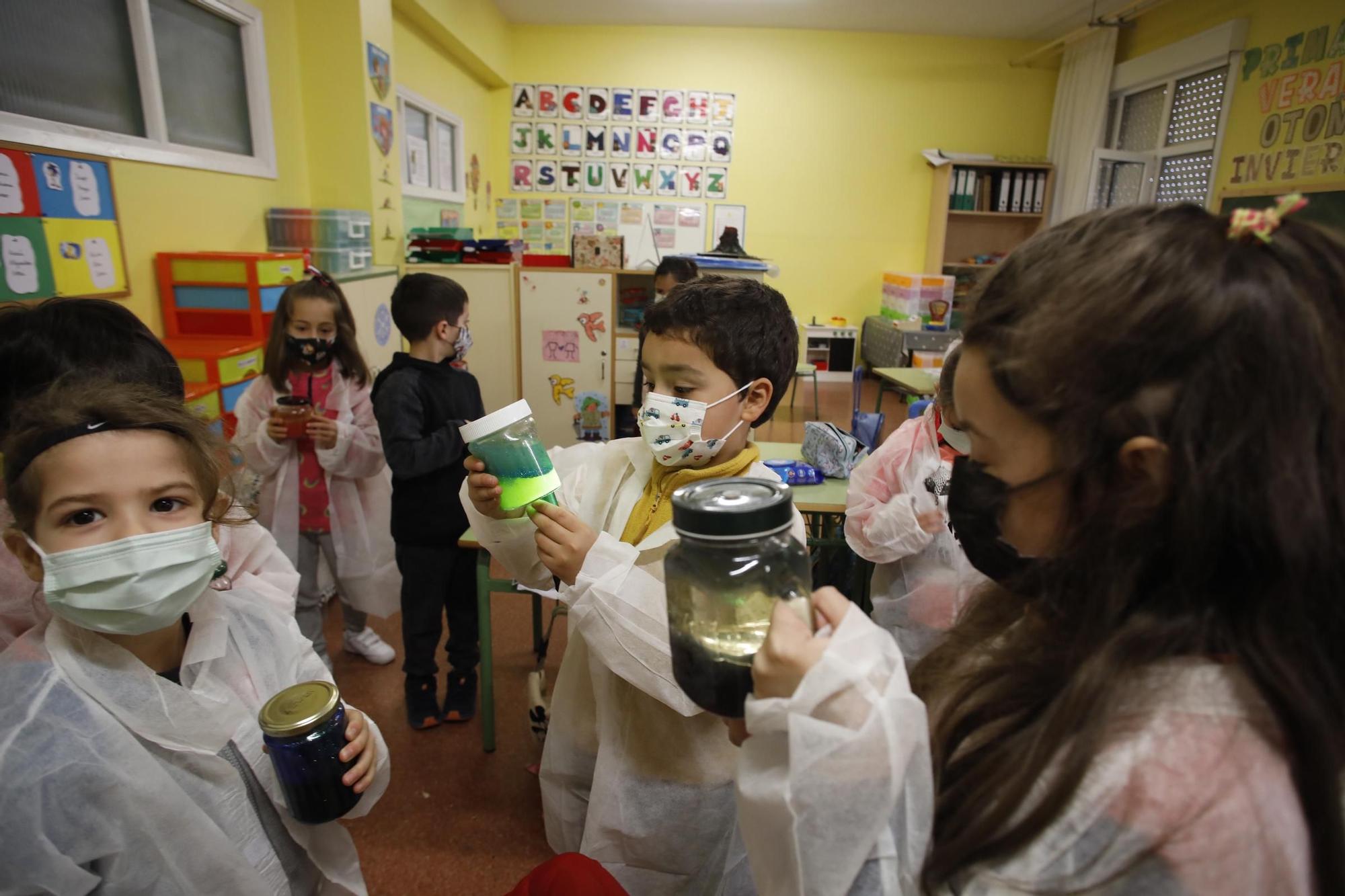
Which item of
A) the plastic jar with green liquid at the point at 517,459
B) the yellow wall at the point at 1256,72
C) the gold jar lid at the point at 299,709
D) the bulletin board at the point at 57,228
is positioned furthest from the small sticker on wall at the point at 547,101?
the gold jar lid at the point at 299,709

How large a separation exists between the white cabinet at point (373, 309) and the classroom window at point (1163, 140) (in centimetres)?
511

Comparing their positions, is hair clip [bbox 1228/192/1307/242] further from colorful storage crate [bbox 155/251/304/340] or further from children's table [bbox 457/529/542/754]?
colorful storage crate [bbox 155/251/304/340]

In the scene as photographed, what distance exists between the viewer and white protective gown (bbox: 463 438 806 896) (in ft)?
3.30

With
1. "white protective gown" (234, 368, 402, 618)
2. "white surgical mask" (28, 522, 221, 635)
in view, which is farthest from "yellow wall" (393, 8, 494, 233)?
"white surgical mask" (28, 522, 221, 635)

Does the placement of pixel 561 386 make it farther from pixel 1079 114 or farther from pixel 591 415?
pixel 1079 114

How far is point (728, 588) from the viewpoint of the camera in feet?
2.17

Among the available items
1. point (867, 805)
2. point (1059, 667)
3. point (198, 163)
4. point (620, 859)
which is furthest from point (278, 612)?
point (198, 163)

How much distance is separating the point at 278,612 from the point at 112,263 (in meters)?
1.91

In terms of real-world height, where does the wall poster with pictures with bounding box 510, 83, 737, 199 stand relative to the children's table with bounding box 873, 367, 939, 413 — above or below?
above

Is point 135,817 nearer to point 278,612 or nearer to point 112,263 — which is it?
point 278,612

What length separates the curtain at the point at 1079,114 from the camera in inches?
238

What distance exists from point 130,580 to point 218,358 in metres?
1.76

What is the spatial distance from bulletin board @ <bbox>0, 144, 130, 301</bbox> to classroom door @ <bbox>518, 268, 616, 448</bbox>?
2342 millimetres

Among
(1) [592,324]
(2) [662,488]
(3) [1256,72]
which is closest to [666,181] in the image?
(1) [592,324]
